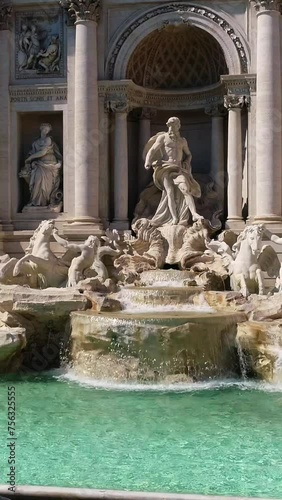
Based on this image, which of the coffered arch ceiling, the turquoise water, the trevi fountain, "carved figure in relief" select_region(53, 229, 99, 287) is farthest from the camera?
the coffered arch ceiling

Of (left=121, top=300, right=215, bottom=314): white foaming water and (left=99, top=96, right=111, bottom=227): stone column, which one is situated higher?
(left=99, top=96, right=111, bottom=227): stone column

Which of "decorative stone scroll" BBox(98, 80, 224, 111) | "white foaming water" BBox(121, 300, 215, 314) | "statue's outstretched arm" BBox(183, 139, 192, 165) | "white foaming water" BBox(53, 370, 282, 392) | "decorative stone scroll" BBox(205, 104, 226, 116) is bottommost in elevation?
"white foaming water" BBox(53, 370, 282, 392)

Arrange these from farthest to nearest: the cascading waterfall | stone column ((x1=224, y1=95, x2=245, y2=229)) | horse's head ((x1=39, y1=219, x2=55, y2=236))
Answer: stone column ((x1=224, y1=95, x2=245, y2=229)) < horse's head ((x1=39, y1=219, x2=55, y2=236)) < the cascading waterfall

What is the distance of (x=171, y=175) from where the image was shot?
17.6m

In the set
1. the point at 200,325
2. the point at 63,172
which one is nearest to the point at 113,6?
the point at 63,172

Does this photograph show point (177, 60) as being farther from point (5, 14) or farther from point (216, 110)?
point (5, 14)

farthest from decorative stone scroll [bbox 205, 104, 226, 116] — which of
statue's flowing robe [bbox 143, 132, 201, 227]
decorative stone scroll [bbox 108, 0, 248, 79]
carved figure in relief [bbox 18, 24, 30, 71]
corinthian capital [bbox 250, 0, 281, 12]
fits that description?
carved figure in relief [bbox 18, 24, 30, 71]

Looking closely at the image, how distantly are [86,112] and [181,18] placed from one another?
3226 mm

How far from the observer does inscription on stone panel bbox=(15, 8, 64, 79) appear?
18.4 metres

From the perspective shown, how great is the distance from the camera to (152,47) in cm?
1870

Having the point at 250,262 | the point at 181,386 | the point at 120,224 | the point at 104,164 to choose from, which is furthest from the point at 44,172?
the point at 181,386

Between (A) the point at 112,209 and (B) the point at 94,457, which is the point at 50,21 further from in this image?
(B) the point at 94,457

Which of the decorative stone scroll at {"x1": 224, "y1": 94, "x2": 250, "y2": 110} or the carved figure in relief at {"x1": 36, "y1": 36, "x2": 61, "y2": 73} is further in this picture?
the carved figure in relief at {"x1": 36, "y1": 36, "x2": 61, "y2": 73}

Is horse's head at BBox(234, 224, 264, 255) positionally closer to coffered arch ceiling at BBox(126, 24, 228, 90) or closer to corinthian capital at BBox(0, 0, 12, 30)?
coffered arch ceiling at BBox(126, 24, 228, 90)
